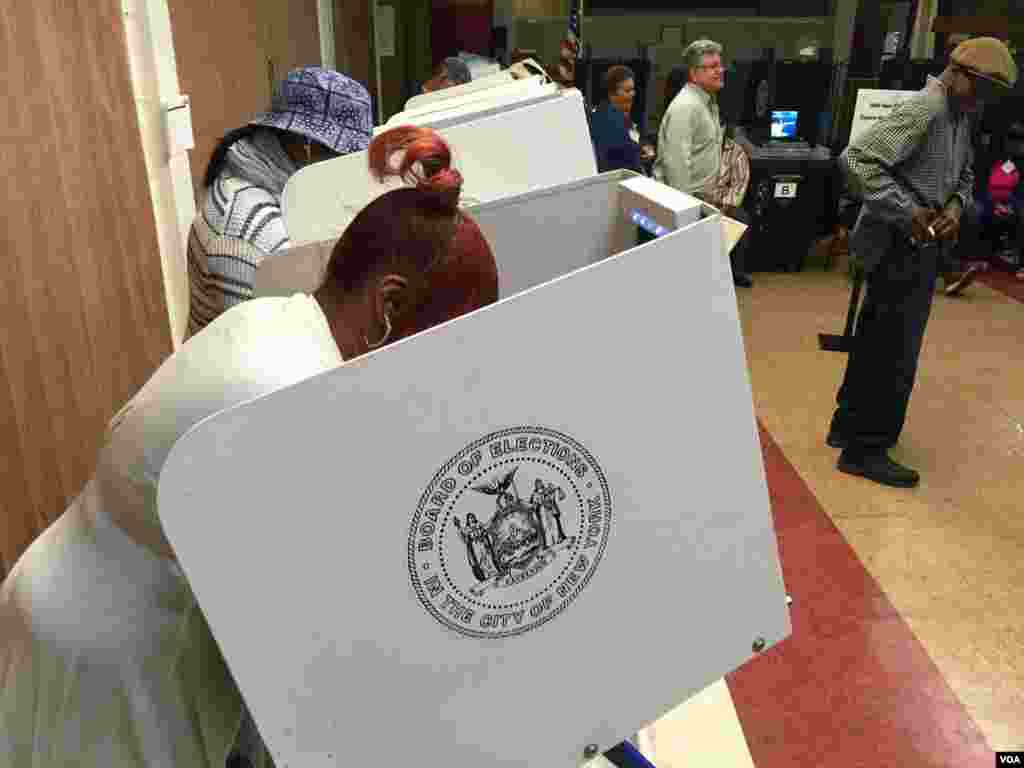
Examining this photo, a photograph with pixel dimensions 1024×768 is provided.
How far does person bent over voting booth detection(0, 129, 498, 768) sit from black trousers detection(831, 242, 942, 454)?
2032mm

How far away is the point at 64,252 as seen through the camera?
1.64 m

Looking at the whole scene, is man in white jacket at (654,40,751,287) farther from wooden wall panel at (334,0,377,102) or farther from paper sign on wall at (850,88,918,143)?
wooden wall panel at (334,0,377,102)

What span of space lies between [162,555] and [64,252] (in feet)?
3.76

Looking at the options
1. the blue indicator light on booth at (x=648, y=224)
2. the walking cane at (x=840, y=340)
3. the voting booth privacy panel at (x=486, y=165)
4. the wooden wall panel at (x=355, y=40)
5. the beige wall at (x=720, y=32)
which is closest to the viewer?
the blue indicator light on booth at (x=648, y=224)

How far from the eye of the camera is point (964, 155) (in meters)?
2.45

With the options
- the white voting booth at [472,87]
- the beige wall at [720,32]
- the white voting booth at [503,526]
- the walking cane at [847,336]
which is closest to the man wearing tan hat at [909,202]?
the walking cane at [847,336]

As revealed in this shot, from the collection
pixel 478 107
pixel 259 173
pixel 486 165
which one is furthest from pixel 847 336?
pixel 259 173

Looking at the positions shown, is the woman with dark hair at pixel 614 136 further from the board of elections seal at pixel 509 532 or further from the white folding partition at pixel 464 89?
the board of elections seal at pixel 509 532

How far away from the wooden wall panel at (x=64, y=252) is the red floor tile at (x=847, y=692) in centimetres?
144

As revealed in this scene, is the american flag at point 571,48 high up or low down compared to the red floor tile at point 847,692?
up

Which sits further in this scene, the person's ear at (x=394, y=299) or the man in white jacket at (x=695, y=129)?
the man in white jacket at (x=695, y=129)

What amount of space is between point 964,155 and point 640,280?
87.2 inches

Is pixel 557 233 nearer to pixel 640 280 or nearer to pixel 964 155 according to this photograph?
pixel 640 280

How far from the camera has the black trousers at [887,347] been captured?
8.02 ft
